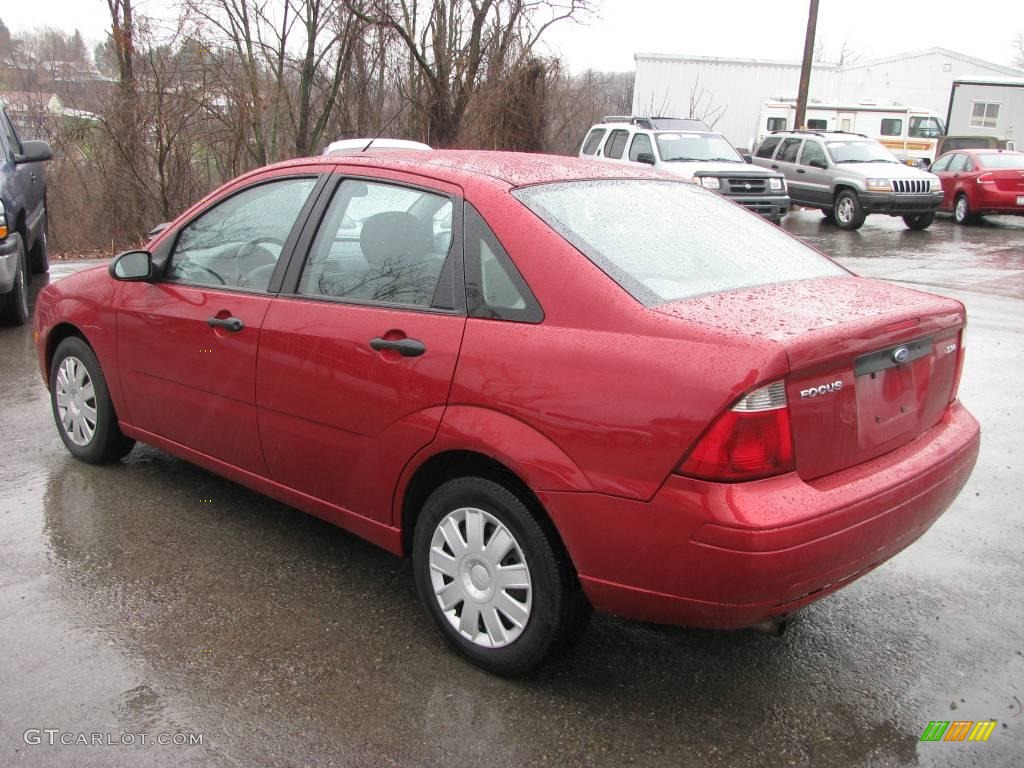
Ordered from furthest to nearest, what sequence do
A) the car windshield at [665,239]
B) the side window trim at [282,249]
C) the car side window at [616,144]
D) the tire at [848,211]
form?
the tire at [848,211] < the car side window at [616,144] < the side window trim at [282,249] < the car windshield at [665,239]

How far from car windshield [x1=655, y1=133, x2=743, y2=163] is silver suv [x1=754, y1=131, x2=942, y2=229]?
3089 millimetres

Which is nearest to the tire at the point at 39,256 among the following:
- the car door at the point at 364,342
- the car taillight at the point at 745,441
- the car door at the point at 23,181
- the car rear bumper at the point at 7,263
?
the car door at the point at 23,181

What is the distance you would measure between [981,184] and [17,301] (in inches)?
734

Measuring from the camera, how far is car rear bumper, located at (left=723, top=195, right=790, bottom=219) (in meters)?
16.4

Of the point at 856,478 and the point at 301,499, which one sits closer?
the point at 856,478

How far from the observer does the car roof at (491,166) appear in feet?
11.0

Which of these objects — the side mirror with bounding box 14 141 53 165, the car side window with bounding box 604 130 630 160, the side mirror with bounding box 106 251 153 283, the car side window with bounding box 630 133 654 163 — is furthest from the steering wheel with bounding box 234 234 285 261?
the car side window with bounding box 604 130 630 160

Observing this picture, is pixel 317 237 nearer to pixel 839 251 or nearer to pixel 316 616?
pixel 316 616

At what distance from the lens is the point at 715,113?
3753 cm

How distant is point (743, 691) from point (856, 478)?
0.82 meters

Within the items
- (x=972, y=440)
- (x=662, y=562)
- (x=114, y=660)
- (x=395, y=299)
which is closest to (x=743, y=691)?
(x=662, y=562)

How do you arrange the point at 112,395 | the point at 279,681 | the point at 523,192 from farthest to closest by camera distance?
the point at 112,395
the point at 523,192
the point at 279,681

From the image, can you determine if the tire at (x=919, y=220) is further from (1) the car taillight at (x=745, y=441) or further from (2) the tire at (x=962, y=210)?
(1) the car taillight at (x=745, y=441)

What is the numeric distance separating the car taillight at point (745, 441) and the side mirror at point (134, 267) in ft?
9.25
